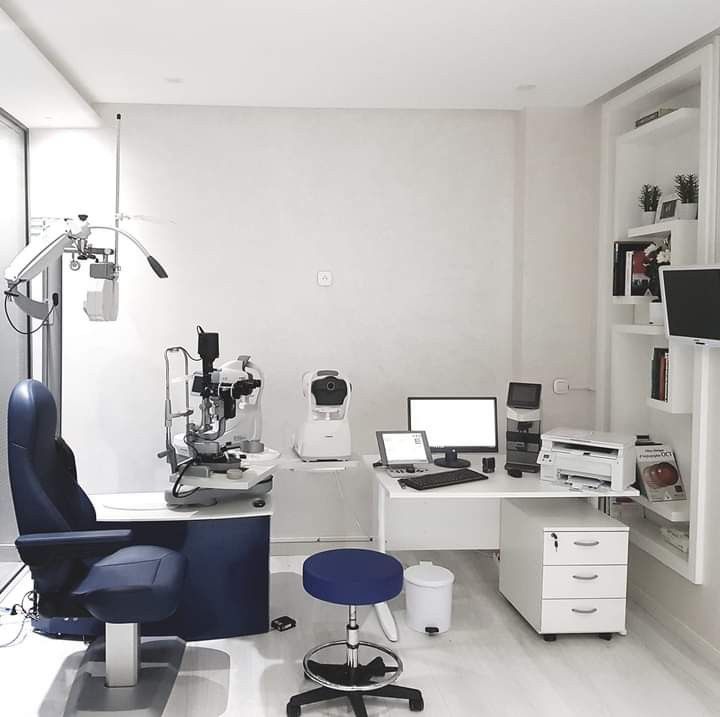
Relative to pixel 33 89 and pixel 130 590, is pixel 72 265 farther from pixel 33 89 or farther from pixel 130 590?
pixel 130 590

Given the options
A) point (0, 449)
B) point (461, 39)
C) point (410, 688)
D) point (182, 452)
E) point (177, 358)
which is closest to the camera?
point (410, 688)

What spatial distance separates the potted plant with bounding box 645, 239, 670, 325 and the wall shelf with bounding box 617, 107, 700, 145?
0.53 meters

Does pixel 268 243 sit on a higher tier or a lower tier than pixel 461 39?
lower

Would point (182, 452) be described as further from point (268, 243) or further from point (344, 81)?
point (344, 81)

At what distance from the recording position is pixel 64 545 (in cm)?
270

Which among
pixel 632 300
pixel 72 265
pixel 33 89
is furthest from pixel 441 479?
pixel 33 89

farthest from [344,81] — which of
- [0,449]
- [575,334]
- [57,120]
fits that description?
[0,449]

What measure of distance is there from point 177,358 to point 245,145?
1305mm

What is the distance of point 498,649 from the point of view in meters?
3.46

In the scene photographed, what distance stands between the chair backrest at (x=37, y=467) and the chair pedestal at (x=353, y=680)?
3.57 feet

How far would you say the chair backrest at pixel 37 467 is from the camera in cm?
278

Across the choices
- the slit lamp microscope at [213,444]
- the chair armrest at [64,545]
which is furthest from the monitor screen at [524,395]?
the chair armrest at [64,545]

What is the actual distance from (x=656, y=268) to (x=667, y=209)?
0.95 feet

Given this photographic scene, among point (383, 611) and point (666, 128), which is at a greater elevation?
point (666, 128)
